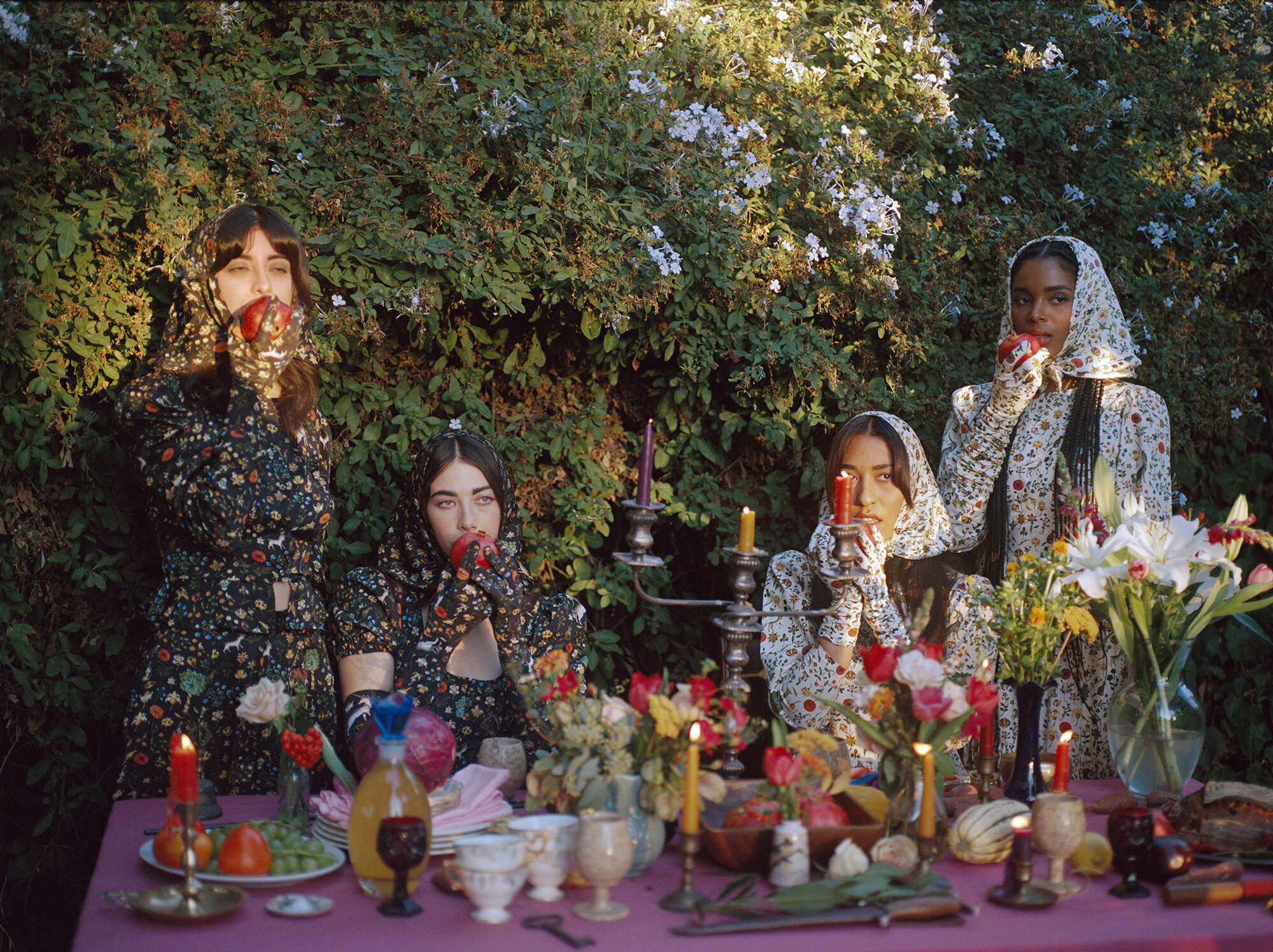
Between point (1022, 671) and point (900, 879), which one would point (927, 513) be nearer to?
point (1022, 671)

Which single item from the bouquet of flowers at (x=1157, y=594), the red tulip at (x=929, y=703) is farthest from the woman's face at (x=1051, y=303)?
the red tulip at (x=929, y=703)

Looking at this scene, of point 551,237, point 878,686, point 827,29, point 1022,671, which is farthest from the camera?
point 827,29

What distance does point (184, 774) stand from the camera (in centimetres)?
201

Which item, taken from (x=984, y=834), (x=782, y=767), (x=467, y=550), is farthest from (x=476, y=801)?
(x=984, y=834)

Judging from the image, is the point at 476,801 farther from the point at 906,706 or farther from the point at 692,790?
the point at 906,706

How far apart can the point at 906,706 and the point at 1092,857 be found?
1.55ft

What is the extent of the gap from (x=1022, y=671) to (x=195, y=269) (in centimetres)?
241

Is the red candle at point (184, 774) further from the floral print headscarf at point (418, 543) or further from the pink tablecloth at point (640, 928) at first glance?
the floral print headscarf at point (418, 543)

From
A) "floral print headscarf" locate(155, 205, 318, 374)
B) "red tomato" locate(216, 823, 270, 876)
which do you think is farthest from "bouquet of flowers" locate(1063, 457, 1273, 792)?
"floral print headscarf" locate(155, 205, 318, 374)

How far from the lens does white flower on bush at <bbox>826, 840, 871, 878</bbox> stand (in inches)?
82.4

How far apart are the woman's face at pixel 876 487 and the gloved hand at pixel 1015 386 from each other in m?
0.48

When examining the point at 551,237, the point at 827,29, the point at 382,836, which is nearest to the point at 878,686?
the point at 382,836

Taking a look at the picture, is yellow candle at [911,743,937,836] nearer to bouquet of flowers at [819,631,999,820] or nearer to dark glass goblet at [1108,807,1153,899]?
bouquet of flowers at [819,631,999,820]

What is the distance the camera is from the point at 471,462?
3.25 metres
